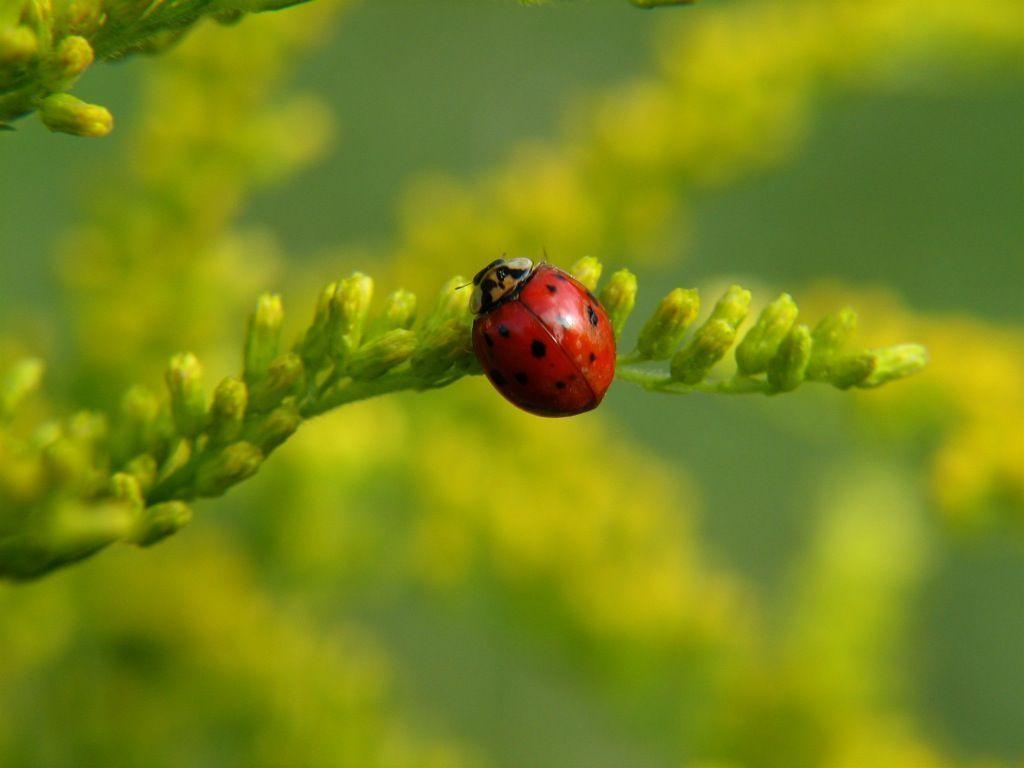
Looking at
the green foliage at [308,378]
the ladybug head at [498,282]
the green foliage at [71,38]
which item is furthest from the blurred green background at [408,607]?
the green foliage at [71,38]

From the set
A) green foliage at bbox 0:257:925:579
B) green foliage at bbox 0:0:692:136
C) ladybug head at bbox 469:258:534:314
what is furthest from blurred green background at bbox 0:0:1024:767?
green foliage at bbox 0:0:692:136

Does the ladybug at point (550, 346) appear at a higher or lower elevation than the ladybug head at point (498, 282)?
higher

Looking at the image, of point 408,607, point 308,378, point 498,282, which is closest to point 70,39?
point 308,378

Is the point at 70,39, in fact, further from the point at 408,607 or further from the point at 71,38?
the point at 408,607

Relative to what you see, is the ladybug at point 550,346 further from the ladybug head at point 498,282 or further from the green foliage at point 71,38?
the green foliage at point 71,38

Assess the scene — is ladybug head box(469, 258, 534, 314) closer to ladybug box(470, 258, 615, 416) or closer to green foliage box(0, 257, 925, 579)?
ladybug box(470, 258, 615, 416)

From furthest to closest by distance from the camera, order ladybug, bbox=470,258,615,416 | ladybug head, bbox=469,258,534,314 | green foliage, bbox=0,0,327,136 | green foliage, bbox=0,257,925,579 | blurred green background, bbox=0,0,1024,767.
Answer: blurred green background, bbox=0,0,1024,767 < ladybug head, bbox=469,258,534,314 < ladybug, bbox=470,258,615,416 < green foliage, bbox=0,257,925,579 < green foliage, bbox=0,0,327,136
